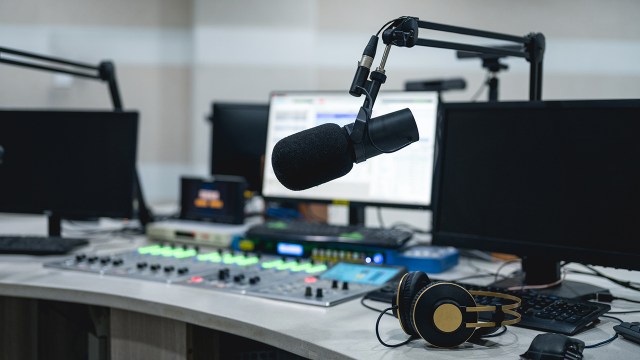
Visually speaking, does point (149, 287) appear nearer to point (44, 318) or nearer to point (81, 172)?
point (81, 172)

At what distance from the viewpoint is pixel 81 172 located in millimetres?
1970

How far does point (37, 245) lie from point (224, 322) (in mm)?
893

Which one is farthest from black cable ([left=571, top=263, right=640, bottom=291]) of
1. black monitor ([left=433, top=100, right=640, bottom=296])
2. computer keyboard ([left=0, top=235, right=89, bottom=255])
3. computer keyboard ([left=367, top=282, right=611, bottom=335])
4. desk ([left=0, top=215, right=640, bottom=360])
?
computer keyboard ([left=0, top=235, right=89, bottom=255])

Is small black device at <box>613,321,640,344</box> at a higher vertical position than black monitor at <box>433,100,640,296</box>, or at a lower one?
lower

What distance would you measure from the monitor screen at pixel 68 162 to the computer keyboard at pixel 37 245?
0.09 metres

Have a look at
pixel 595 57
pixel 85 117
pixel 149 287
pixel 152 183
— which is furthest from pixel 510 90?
pixel 149 287

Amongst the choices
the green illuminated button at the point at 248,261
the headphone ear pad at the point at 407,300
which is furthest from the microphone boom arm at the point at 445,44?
the green illuminated button at the point at 248,261

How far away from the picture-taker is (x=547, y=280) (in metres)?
1.44

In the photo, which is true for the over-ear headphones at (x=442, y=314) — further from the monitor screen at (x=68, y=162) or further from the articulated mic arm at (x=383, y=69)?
the monitor screen at (x=68, y=162)

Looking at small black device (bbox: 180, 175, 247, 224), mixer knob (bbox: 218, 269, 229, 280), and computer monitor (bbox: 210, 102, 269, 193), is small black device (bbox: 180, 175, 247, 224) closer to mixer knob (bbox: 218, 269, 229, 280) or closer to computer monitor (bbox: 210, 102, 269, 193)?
Answer: computer monitor (bbox: 210, 102, 269, 193)

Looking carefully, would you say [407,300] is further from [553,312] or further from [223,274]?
[223,274]

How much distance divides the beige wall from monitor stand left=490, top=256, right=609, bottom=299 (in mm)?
2009

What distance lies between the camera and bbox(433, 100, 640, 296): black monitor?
1.23 metres

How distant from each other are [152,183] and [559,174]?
265cm
